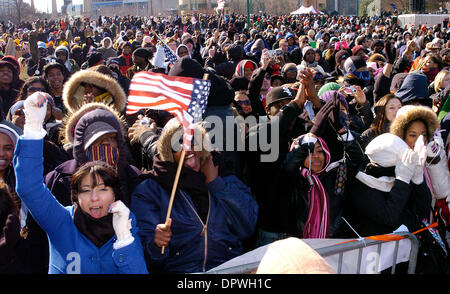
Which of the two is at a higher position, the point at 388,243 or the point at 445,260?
the point at 388,243

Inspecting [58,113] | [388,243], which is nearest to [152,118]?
[58,113]

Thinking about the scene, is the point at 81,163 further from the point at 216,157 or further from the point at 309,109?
the point at 309,109

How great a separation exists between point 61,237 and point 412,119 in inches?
121

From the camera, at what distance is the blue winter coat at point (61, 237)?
8.63 feet

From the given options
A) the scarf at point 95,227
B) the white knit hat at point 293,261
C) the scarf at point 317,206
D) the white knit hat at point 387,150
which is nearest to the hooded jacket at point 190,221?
the scarf at point 95,227

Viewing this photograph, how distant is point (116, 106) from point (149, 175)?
1.84m

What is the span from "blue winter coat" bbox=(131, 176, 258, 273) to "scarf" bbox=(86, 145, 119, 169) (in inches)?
14.2

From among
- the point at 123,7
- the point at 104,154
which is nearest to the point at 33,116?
the point at 104,154

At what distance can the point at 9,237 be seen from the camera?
2.76 meters

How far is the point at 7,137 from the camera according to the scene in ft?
11.5

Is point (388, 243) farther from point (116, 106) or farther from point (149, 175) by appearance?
point (116, 106)

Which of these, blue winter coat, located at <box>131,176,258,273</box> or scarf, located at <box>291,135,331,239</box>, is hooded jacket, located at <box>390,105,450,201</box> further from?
blue winter coat, located at <box>131,176,258,273</box>

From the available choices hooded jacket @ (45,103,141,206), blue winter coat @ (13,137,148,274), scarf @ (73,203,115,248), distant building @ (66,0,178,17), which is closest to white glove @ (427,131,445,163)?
hooded jacket @ (45,103,141,206)

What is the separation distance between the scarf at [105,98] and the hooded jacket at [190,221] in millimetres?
1870
